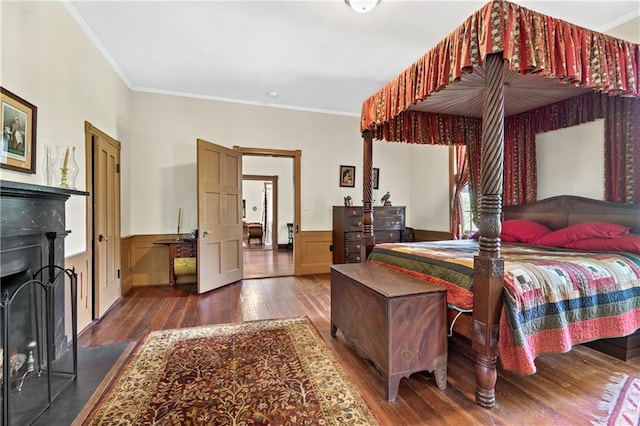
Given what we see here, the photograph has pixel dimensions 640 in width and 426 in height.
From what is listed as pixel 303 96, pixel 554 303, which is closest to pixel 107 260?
pixel 303 96

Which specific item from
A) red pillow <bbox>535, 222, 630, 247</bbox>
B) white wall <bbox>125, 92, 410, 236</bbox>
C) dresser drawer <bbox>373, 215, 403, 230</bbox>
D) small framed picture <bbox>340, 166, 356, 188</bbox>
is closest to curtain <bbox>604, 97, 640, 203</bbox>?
red pillow <bbox>535, 222, 630, 247</bbox>

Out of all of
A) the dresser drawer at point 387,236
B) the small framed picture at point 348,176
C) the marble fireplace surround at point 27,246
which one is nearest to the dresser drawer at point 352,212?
the dresser drawer at point 387,236

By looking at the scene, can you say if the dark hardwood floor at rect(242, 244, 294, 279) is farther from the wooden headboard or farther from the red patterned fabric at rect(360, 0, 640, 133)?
the red patterned fabric at rect(360, 0, 640, 133)

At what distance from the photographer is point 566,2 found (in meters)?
2.51

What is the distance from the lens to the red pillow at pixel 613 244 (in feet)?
7.41

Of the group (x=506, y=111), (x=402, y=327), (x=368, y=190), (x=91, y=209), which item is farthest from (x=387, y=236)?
(x=91, y=209)

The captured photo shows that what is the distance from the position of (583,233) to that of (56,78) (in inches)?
187

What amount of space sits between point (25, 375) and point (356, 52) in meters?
3.99

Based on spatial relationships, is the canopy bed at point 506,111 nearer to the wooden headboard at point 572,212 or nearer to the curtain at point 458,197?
the wooden headboard at point 572,212

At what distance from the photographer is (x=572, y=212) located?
9.99ft

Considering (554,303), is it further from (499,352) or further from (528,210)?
(528,210)

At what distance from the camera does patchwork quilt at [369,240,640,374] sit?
163cm

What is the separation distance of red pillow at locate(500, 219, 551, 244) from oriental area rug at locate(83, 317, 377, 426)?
244 centimetres

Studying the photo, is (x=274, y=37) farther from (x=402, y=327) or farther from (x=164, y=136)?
(x=402, y=327)
